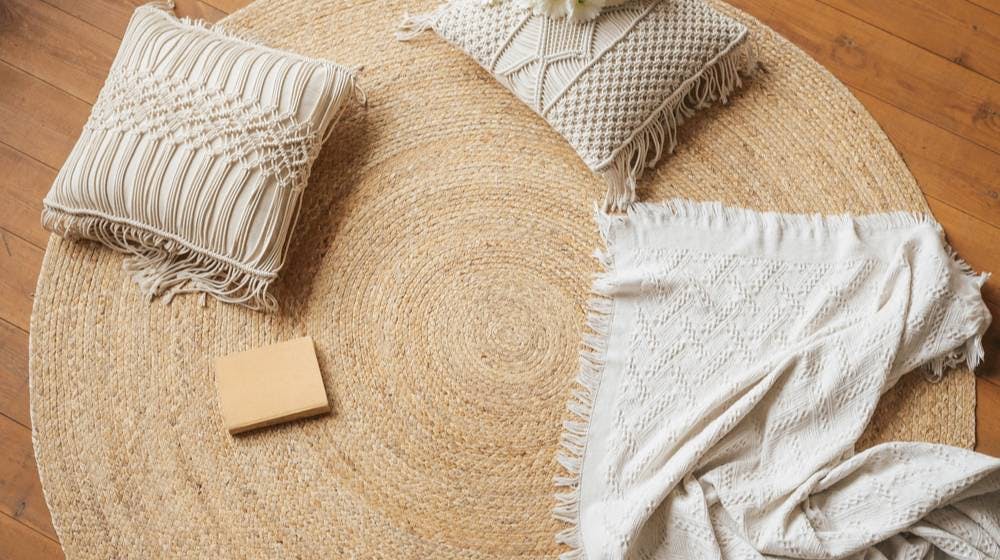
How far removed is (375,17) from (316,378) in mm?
588

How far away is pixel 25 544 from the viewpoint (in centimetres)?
124

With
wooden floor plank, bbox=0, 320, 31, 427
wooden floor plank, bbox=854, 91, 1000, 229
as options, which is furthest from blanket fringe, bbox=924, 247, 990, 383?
wooden floor plank, bbox=0, 320, 31, 427

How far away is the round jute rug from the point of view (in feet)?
3.97

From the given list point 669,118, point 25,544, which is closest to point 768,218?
point 669,118

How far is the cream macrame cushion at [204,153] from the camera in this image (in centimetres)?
117

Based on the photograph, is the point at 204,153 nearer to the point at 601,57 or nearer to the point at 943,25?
the point at 601,57

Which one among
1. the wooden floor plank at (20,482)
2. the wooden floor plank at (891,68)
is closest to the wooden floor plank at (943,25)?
the wooden floor plank at (891,68)

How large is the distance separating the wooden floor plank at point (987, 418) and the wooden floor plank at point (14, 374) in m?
1.42

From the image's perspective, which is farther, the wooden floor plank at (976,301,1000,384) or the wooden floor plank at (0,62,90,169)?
the wooden floor plank at (0,62,90,169)

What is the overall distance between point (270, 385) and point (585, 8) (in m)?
0.71

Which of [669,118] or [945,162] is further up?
[669,118]

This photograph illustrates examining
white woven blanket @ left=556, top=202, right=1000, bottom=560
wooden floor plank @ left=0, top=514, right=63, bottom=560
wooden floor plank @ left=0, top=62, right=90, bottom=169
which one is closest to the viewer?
white woven blanket @ left=556, top=202, right=1000, bottom=560

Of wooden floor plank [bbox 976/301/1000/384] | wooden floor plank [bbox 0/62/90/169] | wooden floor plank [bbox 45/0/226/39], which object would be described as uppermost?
wooden floor plank [bbox 45/0/226/39]

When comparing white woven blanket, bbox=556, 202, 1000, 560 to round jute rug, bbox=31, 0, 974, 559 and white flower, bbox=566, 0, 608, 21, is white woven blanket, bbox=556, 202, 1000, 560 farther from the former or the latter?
white flower, bbox=566, 0, 608, 21
